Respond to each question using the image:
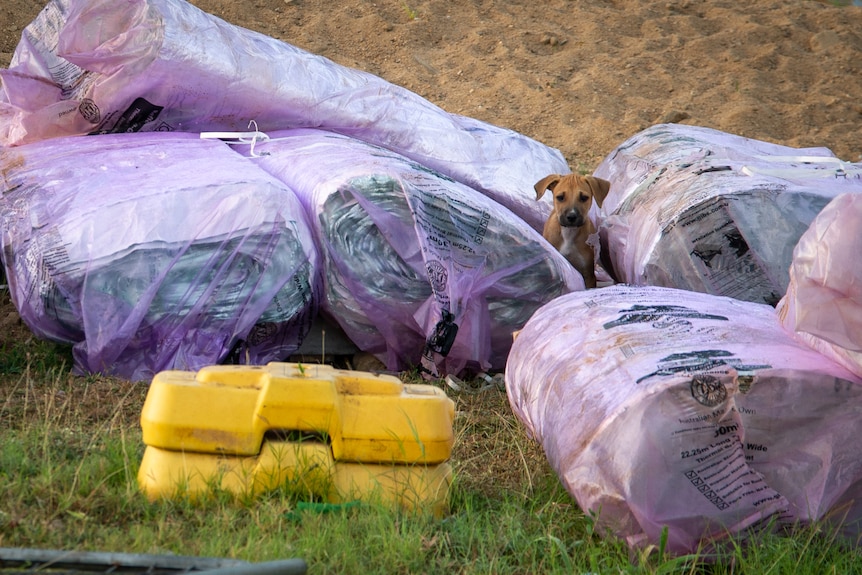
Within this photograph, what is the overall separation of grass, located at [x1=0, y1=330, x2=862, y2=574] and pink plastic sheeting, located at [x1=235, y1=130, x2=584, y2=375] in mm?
763

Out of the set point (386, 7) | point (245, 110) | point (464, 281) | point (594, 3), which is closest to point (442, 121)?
point (245, 110)

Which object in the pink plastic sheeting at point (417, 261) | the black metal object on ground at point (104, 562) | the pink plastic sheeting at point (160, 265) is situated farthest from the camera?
the pink plastic sheeting at point (417, 261)

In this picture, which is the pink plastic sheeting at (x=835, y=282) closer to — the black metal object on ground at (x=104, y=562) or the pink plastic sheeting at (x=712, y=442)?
the pink plastic sheeting at (x=712, y=442)

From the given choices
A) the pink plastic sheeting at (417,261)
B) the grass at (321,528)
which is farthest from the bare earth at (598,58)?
the grass at (321,528)

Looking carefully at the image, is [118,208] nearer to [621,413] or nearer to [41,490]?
[41,490]

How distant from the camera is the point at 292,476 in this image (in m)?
2.06

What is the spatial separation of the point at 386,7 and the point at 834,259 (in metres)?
4.94

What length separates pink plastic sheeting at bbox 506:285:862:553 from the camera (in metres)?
1.98

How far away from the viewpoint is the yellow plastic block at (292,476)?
2.02m

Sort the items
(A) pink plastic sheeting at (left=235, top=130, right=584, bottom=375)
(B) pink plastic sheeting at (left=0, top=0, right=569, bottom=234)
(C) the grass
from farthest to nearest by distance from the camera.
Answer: (B) pink plastic sheeting at (left=0, top=0, right=569, bottom=234) < (A) pink plastic sheeting at (left=235, top=130, right=584, bottom=375) < (C) the grass

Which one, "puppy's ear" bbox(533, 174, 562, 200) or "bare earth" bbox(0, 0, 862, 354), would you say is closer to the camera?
"puppy's ear" bbox(533, 174, 562, 200)

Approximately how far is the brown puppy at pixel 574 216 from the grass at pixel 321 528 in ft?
5.29

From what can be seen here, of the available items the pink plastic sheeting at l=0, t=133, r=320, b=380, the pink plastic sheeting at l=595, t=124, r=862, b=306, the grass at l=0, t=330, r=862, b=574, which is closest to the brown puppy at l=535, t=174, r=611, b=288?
the pink plastic sheeting at l=595, t=124, r=862, b=306

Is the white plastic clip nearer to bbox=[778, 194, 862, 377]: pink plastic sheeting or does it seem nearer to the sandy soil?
bbox=[778, 194, 862, 377]: pink plastic sheeting
